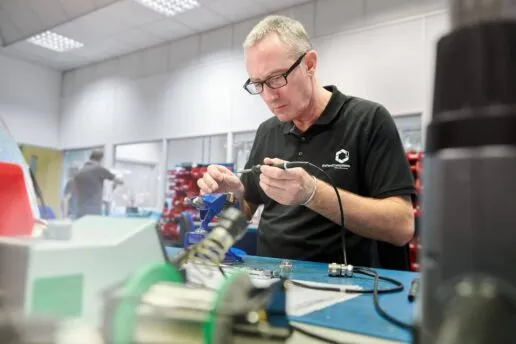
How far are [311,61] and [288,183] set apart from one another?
0.61 m

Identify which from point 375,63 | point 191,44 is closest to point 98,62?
point 191,44

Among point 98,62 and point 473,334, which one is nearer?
point 473,334

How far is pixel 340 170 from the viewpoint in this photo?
1.29m

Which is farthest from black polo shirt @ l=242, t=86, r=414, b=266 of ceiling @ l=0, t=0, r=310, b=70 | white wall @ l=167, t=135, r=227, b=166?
white wall @ l=167, t=135, r=227, b=166

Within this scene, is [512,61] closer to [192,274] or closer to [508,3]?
[508,3]

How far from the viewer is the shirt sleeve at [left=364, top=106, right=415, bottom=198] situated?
119 cm

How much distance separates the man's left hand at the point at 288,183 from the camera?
941 millimetres

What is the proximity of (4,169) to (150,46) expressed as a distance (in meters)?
5.50

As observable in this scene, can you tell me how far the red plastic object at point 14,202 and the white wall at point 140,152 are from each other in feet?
16.8

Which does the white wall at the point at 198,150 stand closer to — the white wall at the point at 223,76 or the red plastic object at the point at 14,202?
the white wall at the point at 223,76

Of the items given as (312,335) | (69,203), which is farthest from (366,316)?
(69,203)

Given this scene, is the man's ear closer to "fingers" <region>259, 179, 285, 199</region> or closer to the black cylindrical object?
"fingers" <region>259, 179, 285, 199</region>

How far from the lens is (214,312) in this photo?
27cm

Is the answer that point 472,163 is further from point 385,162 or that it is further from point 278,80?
point 278,80
